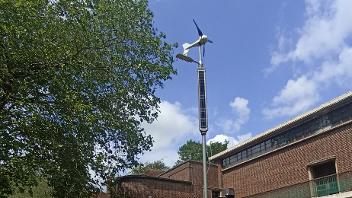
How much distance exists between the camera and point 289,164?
104ft

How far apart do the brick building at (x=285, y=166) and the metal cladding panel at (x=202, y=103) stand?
39.5 ft

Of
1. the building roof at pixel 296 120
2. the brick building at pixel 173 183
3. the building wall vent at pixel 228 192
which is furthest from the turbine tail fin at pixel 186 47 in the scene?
the building wall vent at pixel 228 192

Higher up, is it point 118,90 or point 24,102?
point 118,90

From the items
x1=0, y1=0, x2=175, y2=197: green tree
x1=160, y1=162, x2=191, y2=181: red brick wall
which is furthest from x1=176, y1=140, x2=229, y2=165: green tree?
x1=0, y1=0, x2=175, y2=197: green tree

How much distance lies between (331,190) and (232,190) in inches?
463

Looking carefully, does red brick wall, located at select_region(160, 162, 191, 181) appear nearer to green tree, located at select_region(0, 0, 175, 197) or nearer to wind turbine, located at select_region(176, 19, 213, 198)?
green tree, located at select_region(0, 0, 175, 197)

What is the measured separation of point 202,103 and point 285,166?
57.2ft

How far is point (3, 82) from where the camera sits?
19062 mm

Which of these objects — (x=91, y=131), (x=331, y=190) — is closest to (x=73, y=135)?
(x=91, y=131)

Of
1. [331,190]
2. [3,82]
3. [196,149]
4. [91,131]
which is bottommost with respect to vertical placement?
[331,190]

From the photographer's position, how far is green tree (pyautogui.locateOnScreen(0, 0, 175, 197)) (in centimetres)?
1878

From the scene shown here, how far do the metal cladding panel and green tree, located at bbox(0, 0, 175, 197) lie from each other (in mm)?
4994

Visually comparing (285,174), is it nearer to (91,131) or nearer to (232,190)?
(232,190)

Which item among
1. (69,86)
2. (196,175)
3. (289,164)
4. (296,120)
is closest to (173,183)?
(196,175)
